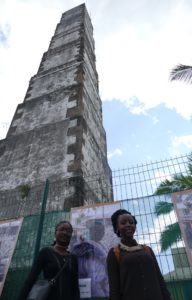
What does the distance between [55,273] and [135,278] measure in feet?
3.08

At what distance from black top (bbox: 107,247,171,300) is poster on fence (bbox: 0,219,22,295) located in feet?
10.8

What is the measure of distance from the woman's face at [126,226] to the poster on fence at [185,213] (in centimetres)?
194

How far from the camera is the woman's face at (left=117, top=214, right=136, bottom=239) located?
10.5 ft

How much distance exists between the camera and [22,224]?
6.05 metres

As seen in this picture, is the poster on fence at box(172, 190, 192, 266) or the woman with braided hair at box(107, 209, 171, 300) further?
the poster on fence at box(172, 190, 192, 266)

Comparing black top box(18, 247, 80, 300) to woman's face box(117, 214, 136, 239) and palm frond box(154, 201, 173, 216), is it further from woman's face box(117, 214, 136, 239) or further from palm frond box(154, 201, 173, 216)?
palm frond box(154, 201, 173, 216)

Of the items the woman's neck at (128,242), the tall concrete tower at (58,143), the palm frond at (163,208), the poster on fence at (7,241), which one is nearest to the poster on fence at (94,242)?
the palm frond at (163,208)

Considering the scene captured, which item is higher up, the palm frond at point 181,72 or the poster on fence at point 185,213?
the palm frond at point 181,72

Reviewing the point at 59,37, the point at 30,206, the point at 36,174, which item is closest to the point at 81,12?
the point at 59,37

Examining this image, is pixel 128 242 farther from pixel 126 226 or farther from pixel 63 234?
pixel 63 234

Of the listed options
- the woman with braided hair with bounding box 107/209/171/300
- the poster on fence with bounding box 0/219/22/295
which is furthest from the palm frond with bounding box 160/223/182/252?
the poster on fence with bounding box 0/219/22/295

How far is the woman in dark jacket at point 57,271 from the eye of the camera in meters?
2.88

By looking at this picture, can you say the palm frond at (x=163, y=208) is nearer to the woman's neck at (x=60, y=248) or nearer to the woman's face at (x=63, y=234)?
the woman's face at (x=63, y=234)

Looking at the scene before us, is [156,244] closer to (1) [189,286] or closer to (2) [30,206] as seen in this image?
(1) [189,286]
